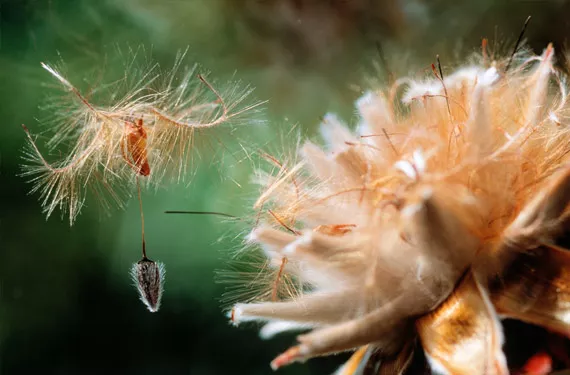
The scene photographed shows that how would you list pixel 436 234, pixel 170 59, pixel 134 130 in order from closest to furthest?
Answer: pixel 436 234 < pixel 134 130 < pixel 170 59

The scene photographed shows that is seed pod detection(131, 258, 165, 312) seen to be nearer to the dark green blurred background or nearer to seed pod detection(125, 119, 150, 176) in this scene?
seed pod detection(125, 119, 150, 176)

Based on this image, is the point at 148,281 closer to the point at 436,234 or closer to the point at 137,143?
the point at 137,143

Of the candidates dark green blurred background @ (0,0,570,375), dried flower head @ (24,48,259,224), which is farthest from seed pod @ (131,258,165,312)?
dark green blurred background @ (0,0,570,375)

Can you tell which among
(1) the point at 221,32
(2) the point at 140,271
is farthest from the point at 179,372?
(1) the point at 221,32

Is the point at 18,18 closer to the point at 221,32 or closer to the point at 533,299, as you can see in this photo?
the point at 221,32

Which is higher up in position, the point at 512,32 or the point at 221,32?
the point at 221,32

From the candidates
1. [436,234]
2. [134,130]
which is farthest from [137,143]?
[436,234]

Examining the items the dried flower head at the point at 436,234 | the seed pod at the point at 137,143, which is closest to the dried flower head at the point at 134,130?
the seed pod at the point at 137,143
